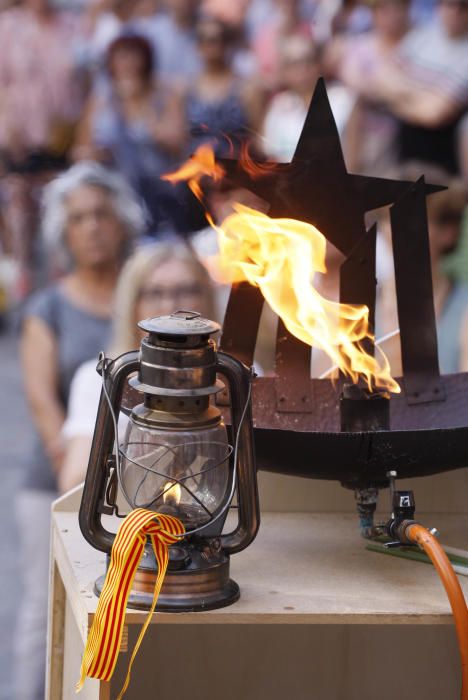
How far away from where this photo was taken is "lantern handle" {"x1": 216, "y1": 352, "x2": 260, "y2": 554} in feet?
5.60

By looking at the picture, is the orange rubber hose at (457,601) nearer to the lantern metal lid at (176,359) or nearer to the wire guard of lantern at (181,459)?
the wire guard of lantern at (181,459)

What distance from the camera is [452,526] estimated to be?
6.82ft

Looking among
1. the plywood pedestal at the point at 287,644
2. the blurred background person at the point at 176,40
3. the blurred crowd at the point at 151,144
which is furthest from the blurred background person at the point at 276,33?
the plywood pedestal at the point at 287,644

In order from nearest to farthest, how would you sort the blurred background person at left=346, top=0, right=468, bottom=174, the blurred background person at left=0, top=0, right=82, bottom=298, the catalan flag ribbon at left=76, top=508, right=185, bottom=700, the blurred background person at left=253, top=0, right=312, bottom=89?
the catalan flag ribbon at left=76, top=508, right=185, bottom=700, the blurred background person at left=346, top=0, right=468, bottom=174, the blurred background person at left=253, top=0, right=312, bottom=89, the blurred background person at left=0, top=0, right=82, bottom=298

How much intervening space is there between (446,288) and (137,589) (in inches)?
84.8

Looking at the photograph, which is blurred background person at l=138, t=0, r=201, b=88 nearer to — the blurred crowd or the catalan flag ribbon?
the blurred crowd

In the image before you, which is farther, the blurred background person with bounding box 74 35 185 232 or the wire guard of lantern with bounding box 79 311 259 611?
the blurred background person with bounding box 74 35 185 232

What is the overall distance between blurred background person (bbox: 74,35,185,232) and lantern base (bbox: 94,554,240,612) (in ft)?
10.7

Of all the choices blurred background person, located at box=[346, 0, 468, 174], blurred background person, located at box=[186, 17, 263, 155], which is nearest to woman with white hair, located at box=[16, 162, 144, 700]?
blurred background person, located at box=[186, 17, 263, 155]

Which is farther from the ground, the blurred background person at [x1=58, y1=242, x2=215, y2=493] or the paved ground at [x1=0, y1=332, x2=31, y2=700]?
the blurred background person at [x1=58, y1=242, x2=215, y2=493]

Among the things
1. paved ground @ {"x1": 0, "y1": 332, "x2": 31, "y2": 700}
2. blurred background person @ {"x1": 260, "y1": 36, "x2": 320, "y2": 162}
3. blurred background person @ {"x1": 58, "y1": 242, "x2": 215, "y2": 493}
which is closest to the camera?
blurred background person @ {"x1": 58, "y1": 242, "x2": 215, "y2": 493}

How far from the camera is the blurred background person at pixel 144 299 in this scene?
3.13m

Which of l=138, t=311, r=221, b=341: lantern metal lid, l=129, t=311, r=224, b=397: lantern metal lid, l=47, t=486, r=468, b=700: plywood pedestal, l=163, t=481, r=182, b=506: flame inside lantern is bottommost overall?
l=47, t=486, r=468, b=700: plywood pedestal

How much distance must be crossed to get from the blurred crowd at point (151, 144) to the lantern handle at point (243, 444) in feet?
1.95
